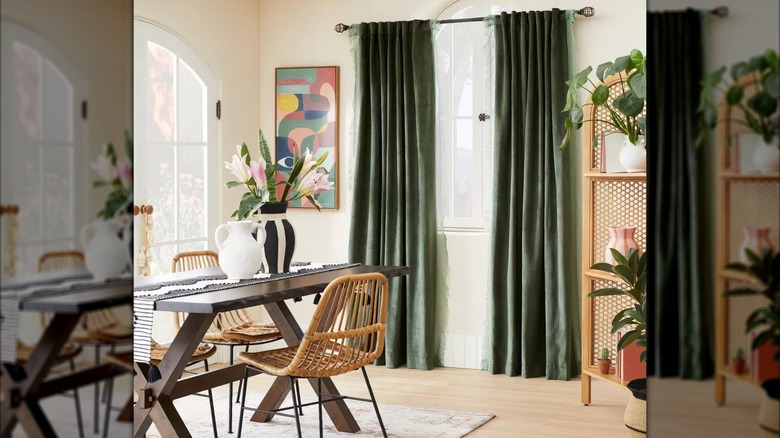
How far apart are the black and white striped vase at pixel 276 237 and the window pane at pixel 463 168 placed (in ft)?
5.28

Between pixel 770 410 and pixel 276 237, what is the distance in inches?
147

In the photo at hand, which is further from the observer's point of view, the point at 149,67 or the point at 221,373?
the point at 149,67

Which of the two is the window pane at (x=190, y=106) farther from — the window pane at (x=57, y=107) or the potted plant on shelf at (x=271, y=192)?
the window pane at (x=57, y=107)

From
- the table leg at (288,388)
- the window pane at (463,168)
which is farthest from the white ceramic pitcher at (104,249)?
the window pane at (463,168)

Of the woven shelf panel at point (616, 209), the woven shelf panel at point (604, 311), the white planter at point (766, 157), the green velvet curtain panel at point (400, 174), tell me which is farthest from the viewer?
the green velvet curtain panel at point (400, 174)

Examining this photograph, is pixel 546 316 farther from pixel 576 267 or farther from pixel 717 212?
pixel 717 212

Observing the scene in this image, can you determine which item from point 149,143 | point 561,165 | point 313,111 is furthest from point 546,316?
point 149,143

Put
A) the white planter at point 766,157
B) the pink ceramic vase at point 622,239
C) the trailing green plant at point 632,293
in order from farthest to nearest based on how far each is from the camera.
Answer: the pink ceramic vase at point 622,239, the trailing green plant at point 632,293, the white planter at point 766,157

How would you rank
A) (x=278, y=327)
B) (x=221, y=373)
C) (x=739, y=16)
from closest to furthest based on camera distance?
(x=739, y=16), (x=221, y=373), (x=278, y=327)

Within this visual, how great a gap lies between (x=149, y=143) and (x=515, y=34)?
88.3 inches

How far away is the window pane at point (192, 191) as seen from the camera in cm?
525

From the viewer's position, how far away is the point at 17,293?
54 centimetres

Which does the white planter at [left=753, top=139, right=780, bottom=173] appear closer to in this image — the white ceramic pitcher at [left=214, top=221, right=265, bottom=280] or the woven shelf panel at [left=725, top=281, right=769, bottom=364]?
the woven shelf panel at [left=725, top=281, right=769, bottom=364]

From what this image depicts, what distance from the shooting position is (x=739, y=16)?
19.7 inches
